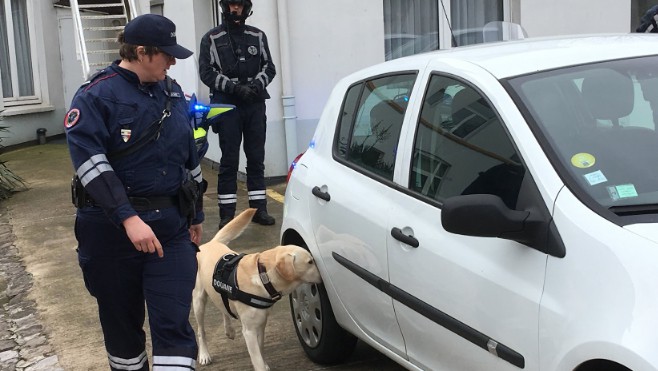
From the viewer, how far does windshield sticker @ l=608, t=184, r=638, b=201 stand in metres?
2.42

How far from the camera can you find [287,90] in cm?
877

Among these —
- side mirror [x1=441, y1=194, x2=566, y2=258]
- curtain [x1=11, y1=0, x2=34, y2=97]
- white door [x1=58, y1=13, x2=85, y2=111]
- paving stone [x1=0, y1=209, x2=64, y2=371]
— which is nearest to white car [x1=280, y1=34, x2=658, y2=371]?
side mirror [x1=441, y1=194, x2=566, y2=258]

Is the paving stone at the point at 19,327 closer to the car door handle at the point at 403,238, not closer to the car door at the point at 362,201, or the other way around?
the car door at the point at 362,201

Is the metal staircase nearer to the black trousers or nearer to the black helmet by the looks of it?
the black helmet

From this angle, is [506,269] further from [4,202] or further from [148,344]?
[4,202]

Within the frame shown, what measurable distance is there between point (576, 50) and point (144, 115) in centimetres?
177

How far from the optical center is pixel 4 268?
645 centimetres

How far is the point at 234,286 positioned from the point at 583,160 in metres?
1.86

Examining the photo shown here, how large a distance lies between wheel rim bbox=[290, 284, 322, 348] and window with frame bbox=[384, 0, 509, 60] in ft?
18.5

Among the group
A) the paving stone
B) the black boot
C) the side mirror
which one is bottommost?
the paving stone

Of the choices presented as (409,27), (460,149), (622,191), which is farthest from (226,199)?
(622,191)

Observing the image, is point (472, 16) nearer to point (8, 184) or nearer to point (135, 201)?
point (8, 184)

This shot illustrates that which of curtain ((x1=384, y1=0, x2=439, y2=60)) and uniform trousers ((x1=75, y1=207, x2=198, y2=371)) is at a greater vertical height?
curtain ((x1=384, y1=0, x2=439, y2=60))

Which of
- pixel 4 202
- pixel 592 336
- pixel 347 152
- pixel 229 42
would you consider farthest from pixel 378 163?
pixel 4 202
